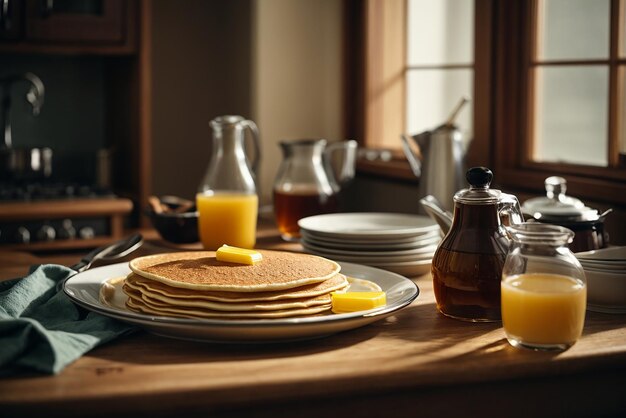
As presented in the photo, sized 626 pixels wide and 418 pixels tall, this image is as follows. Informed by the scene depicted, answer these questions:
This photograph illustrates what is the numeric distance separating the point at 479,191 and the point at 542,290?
0.22 m

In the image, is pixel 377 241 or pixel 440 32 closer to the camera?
pixel 377 241

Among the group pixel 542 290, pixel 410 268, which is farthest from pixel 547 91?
pixel 542 290

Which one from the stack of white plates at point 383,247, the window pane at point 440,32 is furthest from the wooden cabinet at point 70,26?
the stack of white plates at point 383,247

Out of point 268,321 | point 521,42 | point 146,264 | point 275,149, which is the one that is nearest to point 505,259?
point 268,321

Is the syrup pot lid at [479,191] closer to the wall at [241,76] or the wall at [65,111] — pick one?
the wall at [241,76]

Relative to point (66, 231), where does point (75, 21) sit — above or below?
above

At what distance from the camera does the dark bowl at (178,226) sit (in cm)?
196

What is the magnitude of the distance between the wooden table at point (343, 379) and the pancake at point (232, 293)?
6 centimetres

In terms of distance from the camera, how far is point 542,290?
1.08m

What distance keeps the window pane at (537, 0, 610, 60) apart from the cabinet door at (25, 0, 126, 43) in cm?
168

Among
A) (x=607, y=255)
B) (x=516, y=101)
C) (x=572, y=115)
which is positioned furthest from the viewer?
(x=516, y=101)

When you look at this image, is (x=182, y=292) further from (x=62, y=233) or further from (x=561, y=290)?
(x=62, y=233)

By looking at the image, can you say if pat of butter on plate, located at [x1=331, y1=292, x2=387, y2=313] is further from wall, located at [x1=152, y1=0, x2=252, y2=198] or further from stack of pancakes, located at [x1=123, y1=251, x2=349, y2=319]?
wall, located at [x1=152, y1=0, x2=252, y2=198]

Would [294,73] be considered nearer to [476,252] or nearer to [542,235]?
[476,252]
